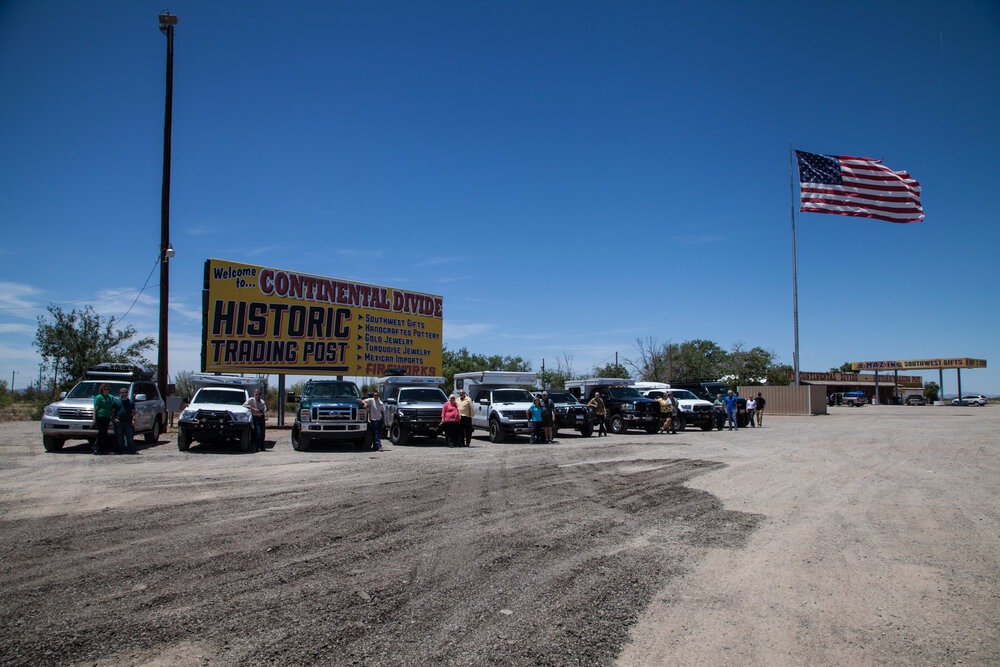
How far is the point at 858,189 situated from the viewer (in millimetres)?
29000

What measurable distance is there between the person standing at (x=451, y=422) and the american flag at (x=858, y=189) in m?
20.1

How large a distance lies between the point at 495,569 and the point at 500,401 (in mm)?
16686

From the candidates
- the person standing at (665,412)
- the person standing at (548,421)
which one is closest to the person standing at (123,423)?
the person standing at (548,421)

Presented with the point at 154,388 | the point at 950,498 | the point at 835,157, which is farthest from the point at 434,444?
the point at 835,157

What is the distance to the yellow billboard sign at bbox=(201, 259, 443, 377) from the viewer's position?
25109 mm

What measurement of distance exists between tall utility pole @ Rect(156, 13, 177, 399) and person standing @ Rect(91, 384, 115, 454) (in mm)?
7389

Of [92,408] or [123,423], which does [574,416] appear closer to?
[123,423]

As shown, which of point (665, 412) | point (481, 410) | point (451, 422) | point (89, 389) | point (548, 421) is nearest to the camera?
point (89, 389)

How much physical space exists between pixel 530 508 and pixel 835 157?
27.4m

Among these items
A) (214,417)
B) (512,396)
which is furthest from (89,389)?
(512,396)

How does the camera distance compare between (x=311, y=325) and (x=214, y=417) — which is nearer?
(x=214, y=417)

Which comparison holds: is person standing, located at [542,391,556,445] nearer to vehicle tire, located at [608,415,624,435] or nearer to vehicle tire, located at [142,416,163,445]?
vehicle tire, located at [608,415,624,435]

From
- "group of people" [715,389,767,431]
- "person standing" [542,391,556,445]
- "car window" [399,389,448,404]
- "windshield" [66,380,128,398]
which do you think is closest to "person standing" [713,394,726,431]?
"group of people" [715,389,767,431]

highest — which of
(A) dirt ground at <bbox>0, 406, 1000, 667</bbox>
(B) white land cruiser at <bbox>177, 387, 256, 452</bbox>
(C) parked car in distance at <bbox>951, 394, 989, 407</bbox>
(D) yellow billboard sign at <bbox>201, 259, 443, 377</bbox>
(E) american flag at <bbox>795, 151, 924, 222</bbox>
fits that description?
(E) american flag at <bbox>795, 151, 924, 222</bbox>
